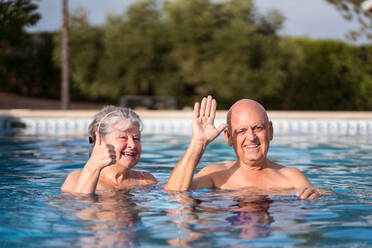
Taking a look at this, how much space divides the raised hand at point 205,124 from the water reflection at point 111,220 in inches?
27.0

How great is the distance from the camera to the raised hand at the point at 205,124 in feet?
12.2

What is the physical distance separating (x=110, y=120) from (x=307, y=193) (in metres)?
1.53

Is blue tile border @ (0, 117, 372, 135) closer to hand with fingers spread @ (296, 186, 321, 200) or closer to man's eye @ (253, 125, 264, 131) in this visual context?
hand with fingers spread @ (296, 186, 321, 200)

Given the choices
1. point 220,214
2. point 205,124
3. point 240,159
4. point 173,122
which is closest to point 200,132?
point 205,124

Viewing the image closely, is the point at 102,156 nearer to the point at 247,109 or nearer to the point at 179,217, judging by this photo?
the point at 179,217

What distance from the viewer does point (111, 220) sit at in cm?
363

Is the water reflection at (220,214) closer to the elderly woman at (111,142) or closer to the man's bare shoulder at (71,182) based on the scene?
the elderly woman at (111,142)

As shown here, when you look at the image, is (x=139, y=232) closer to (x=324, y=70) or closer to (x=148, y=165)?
(x=148, y=165)

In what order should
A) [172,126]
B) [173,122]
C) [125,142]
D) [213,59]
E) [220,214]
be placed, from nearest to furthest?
1. [220,214]
2. [125,142]
3. [172,126]
4. [173,122]
5. [213,59]

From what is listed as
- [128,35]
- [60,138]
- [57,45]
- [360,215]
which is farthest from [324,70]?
[360,215]

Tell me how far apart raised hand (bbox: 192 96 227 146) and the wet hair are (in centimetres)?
62

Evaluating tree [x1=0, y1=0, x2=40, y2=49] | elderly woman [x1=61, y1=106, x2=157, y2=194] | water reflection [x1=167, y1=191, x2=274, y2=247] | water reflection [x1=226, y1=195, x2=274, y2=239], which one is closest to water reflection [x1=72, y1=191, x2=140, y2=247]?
elderly woman [x1=61, y1=106, x2=157, y2=194]

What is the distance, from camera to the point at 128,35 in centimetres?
1975

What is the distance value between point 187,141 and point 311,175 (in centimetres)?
421
